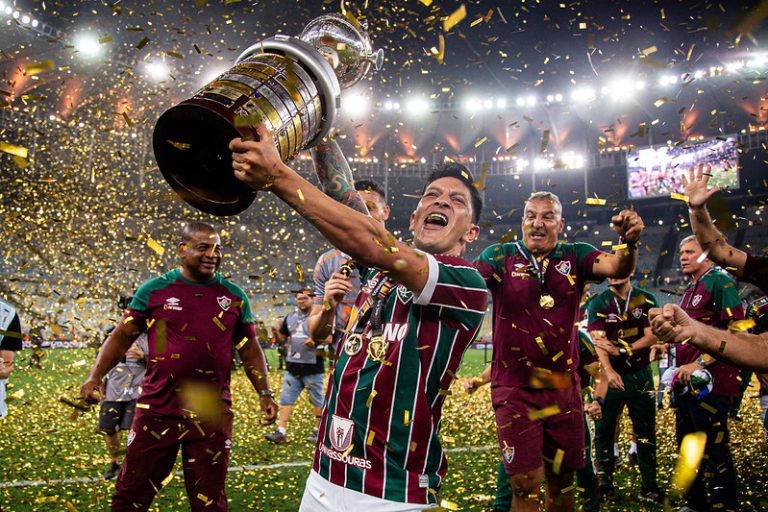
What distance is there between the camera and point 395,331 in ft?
7.19

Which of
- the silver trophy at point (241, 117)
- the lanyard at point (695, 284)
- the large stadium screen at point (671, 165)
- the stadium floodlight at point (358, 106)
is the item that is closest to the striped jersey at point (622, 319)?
the lanyard at point (695, 284)

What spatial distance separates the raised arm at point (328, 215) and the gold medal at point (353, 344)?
424mm

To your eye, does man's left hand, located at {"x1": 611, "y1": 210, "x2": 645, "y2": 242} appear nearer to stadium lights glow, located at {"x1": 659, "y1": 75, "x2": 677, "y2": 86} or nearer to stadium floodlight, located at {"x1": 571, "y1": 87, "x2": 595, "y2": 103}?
stadium floodlight, located at {"x1": 571, "y1": 87, "x2": 595, "y2": 103}

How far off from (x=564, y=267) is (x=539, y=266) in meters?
0.18

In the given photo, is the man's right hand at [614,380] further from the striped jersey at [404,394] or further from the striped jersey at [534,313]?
the striped jersey at [404,394]

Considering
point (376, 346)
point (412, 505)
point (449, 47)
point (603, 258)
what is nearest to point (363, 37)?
point (376, 346)

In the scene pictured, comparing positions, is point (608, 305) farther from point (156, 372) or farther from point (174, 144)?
point (174, 144)

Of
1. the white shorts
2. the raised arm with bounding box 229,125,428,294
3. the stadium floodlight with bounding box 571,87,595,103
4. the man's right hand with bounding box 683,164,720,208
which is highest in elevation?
the stadium floodlight with bounding box 571,87,595,103

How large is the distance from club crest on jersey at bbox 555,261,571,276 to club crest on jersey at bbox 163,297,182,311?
279cm

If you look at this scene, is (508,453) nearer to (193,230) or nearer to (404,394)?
(404,394)

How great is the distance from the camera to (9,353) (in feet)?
15.5

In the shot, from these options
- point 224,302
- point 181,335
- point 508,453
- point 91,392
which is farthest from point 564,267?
point 91,392

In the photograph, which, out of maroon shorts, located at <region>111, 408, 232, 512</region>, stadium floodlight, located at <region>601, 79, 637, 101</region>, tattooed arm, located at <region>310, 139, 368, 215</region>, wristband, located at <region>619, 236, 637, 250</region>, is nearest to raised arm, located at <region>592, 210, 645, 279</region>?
wristband, located at <region>619, 236, 637, 250</region>

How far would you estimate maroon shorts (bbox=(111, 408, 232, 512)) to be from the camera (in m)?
3.51
